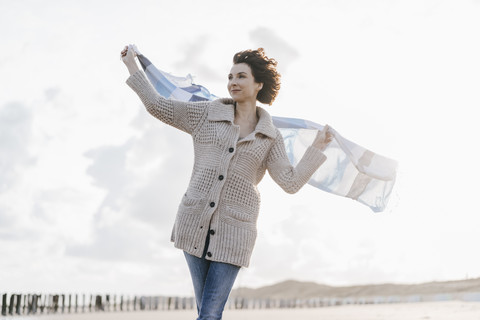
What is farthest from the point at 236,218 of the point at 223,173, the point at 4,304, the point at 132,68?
the point at 4,304

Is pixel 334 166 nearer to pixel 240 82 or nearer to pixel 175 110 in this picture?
pixel 240 82

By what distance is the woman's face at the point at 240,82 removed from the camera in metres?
4.23

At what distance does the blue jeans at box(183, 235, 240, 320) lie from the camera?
379cm

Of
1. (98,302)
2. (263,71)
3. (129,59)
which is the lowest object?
(98,302)

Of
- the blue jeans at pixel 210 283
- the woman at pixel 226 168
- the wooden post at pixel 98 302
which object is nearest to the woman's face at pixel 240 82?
the woman at pixel 226 168

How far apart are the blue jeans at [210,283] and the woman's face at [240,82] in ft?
3.10

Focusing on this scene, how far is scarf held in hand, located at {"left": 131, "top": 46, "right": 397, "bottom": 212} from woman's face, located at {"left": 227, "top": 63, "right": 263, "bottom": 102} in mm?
1233

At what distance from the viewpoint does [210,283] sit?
3832 millimetres

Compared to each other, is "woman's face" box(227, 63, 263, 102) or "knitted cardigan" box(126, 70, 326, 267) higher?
"woman's face" box(227, 63, 263, 102)

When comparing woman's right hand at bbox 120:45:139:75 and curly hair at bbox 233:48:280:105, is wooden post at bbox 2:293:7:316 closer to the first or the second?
woman's right hand at bbox 120:45:139:75

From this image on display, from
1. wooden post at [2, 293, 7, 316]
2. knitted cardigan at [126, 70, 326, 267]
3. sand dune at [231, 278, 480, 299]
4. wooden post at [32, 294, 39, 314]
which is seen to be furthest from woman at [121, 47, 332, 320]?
sand dune at [231, 278, 480, 299]

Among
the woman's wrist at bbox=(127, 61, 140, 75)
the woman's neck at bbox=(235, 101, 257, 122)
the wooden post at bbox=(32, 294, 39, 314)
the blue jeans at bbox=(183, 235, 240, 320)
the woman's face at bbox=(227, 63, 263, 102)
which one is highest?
the woman's wrist at bbox=(127, 61, 140, 75)

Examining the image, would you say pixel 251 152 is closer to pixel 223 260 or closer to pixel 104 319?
pixel 223 260

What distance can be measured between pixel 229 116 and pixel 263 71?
0.39 metres
